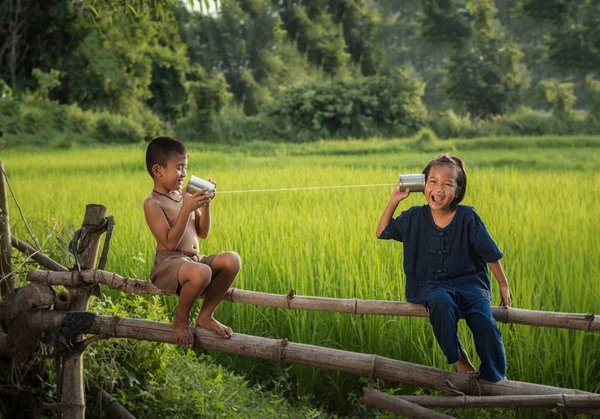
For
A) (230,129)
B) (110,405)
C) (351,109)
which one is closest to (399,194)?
(110,405)

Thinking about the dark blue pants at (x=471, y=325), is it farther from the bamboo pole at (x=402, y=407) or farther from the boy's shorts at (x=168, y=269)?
the boy's shorts at (x=168, y=269)

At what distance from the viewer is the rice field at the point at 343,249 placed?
157 inches

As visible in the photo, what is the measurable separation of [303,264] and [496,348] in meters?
1.97

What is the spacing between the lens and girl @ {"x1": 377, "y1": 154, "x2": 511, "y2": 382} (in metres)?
2.60

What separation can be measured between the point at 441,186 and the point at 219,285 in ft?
2.57

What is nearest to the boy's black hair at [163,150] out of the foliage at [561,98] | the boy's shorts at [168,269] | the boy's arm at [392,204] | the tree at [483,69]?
the boy's shorts at [168,269]

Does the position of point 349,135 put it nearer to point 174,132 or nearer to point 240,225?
point 174,132

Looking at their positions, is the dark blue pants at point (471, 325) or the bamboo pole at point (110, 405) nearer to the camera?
the dark blue pants at point (471, 325)

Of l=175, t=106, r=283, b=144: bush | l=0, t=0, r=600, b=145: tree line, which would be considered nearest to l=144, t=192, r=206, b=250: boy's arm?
l=0, t=0, r=600, b=145: tree line

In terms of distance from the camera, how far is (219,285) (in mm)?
2859

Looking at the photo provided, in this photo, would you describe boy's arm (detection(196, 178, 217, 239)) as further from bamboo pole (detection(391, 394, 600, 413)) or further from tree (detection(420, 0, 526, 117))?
tree (detection(420, 0, 526, 117))

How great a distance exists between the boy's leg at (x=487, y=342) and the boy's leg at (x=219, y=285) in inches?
29.5

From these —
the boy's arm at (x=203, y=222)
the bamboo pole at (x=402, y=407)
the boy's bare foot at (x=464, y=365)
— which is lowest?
the bamboo pole at (x=402, y=407)

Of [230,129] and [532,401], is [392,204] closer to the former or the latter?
[532,401]
